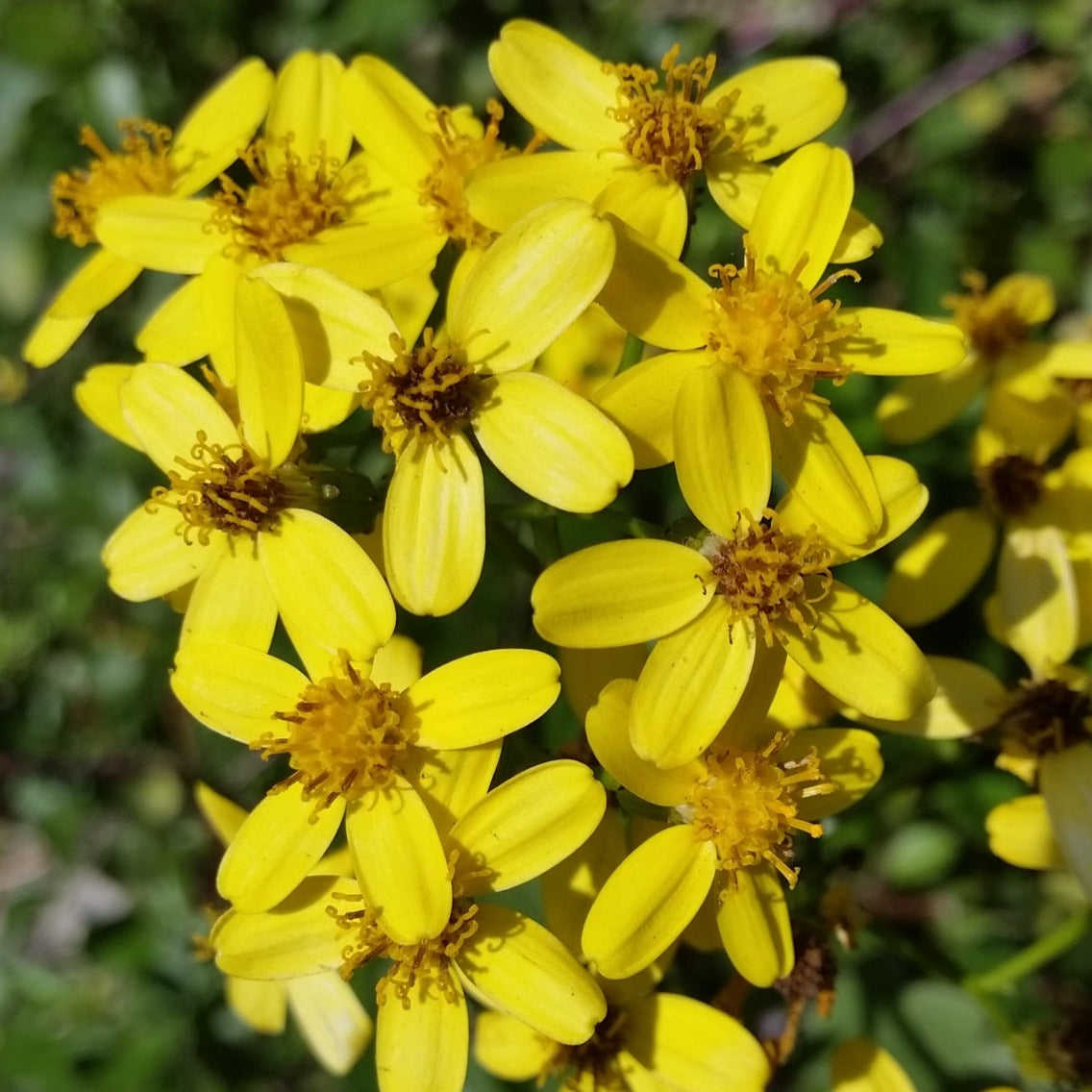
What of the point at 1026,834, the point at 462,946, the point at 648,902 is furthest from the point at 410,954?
the point at 1026,834

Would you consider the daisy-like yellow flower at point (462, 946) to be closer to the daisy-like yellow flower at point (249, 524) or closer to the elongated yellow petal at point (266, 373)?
the daisy-like yellow flower at point (249, 524)

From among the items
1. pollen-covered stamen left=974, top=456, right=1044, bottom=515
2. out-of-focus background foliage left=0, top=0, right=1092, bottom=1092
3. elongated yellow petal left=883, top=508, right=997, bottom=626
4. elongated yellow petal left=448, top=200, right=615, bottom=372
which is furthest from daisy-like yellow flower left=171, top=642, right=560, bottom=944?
pollen-covered stamen left=974, top=456, right=1044, bottom=515

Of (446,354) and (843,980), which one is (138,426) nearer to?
(446,354)

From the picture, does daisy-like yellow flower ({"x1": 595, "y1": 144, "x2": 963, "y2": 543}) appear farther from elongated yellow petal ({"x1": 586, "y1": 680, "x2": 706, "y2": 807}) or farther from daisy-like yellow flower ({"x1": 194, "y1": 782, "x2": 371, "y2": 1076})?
daisy-like yellow flower ({"x1": 194, "y1": 782, "x2": 371, "y2": 1076})

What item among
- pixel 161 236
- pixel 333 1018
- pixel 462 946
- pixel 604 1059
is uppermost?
pixel 161 236

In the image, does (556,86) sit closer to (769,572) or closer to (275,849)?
(769,572)

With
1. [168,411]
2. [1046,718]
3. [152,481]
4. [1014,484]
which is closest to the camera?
[168,411]
